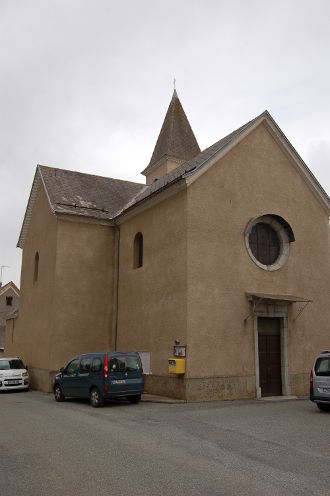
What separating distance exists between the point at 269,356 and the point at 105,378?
6237 millimetres

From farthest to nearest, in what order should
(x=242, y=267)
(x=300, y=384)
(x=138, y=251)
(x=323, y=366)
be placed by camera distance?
(x=138, y=251) < (x=300, y=384) < (x=242, y=267) < (x=323, y=366)

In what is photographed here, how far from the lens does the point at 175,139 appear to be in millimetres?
30688

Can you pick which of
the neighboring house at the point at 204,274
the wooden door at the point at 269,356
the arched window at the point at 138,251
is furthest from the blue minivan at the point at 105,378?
the arched window at the point at 138,251

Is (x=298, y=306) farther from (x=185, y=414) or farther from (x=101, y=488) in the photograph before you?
(x=101, y=488)

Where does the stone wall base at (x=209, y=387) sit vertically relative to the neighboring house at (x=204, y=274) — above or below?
below

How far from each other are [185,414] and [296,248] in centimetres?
857

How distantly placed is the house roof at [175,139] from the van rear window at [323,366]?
1925 centimetres

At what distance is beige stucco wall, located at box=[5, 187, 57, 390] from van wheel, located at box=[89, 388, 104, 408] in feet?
19.1

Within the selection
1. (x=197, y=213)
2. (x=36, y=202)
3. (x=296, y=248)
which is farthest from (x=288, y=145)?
(x=36, y=202)

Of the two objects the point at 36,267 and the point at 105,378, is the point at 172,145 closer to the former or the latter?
the point at 36,267

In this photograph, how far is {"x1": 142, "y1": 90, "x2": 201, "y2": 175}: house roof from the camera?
30.1m

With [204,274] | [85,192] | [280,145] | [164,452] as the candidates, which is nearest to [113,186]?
[85,192]

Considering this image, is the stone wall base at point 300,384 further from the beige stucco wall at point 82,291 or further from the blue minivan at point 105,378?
the beige stucco wall at point 82,291

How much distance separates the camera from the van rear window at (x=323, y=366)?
12622mm
